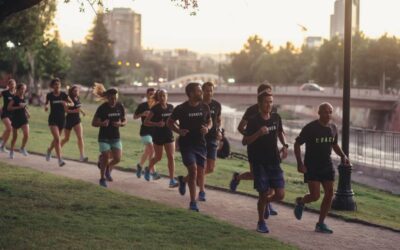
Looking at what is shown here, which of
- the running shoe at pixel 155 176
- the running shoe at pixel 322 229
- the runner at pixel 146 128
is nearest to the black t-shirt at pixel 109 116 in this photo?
the runner at pixel 146 128

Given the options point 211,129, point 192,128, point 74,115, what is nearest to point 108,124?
point 211,129

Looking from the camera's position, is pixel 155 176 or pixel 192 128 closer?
pixel 192 128

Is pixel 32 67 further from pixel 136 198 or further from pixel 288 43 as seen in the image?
pixel 288 43

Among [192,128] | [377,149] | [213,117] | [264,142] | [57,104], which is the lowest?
[377,149]

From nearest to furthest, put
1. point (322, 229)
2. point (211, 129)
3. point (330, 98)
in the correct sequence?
point (322, 229) < point (211, 129) < point (330, 98)

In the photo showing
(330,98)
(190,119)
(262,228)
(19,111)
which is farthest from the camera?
(330,98)

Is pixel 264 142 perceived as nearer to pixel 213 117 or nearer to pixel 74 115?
pixel 213 117

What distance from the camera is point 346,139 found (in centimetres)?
1088

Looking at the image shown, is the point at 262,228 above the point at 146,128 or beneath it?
beneath

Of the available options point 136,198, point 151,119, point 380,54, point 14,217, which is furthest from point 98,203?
point 380,54

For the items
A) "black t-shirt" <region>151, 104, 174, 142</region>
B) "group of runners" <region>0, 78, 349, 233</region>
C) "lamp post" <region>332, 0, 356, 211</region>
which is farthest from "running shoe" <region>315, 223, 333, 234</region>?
"black t-shirt" <region>151, 104, 174, 142</region>

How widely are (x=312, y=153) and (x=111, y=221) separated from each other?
102 inches

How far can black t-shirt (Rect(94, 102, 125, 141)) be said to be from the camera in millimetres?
10930

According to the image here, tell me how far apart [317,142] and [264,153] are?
0.66 m
